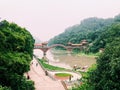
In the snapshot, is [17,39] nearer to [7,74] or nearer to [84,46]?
[7,74]

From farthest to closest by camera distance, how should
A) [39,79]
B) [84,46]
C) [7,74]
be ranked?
1. [84,46]
2. [39,79]
3. [7,74]

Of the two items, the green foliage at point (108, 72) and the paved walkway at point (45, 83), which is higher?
the green foliage at point (108, 72)

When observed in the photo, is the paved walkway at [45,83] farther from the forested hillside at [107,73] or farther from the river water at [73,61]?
the river water at [73,61]

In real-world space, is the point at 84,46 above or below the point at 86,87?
above

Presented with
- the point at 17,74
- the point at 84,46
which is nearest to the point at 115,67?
the point at 17,74

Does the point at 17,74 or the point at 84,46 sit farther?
the point at 84,46

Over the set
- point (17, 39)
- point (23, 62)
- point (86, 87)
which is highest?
point (17, 39)

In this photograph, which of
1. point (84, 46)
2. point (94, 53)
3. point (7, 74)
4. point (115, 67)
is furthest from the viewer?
point (84, 46)

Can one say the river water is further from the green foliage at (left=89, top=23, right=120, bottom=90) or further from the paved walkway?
the green foliage at (left=89, top=23, right=120, bottom=90)

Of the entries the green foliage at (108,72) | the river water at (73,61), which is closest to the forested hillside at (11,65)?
the green foliage at (108,72)

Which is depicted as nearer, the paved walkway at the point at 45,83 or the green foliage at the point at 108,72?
the green foliage at the point at 108,72

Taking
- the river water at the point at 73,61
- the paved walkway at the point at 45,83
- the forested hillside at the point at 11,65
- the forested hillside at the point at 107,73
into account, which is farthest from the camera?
the river water at the point at 73,61

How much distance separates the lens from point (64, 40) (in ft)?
330

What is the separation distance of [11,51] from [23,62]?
1.57 metres
